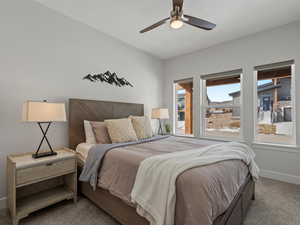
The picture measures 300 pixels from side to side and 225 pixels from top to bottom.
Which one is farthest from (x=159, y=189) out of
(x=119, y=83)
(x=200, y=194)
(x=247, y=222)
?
(x=119, y=83)

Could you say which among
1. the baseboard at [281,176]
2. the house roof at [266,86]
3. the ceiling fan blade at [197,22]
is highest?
the ceiling fan blade at [197,22]

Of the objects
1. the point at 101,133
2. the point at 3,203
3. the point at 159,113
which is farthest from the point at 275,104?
the point at 3,203

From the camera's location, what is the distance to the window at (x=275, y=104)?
113 inches

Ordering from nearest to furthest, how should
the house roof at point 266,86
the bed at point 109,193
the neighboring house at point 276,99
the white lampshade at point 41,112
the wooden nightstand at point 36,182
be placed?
the bed at point 109,193
the wooden nightstand at point 36,182
the white lampshade at point 41,112
the neighboring house at point 276,99
the house roof at point 266,86

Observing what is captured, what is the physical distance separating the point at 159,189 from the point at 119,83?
259 centimetres

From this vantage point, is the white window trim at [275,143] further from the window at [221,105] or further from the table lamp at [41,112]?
the table lamp at [41,112]

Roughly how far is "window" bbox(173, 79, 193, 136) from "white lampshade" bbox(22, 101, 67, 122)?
322cm

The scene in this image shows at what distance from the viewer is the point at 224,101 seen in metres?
3.64

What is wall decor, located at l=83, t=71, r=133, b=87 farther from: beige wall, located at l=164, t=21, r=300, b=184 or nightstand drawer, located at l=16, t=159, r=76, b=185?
beige wall, located at l=164, t=21, r=300, b=184

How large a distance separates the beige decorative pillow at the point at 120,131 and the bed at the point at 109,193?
1.59ft

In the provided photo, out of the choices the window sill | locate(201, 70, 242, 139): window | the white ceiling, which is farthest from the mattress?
the white ceiling

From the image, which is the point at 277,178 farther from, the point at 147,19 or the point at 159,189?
the point at 147,19

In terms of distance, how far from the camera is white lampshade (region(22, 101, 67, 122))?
68.7 inches

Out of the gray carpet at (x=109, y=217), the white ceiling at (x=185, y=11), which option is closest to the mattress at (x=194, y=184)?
the gray carpet at (x=109, y=217)
